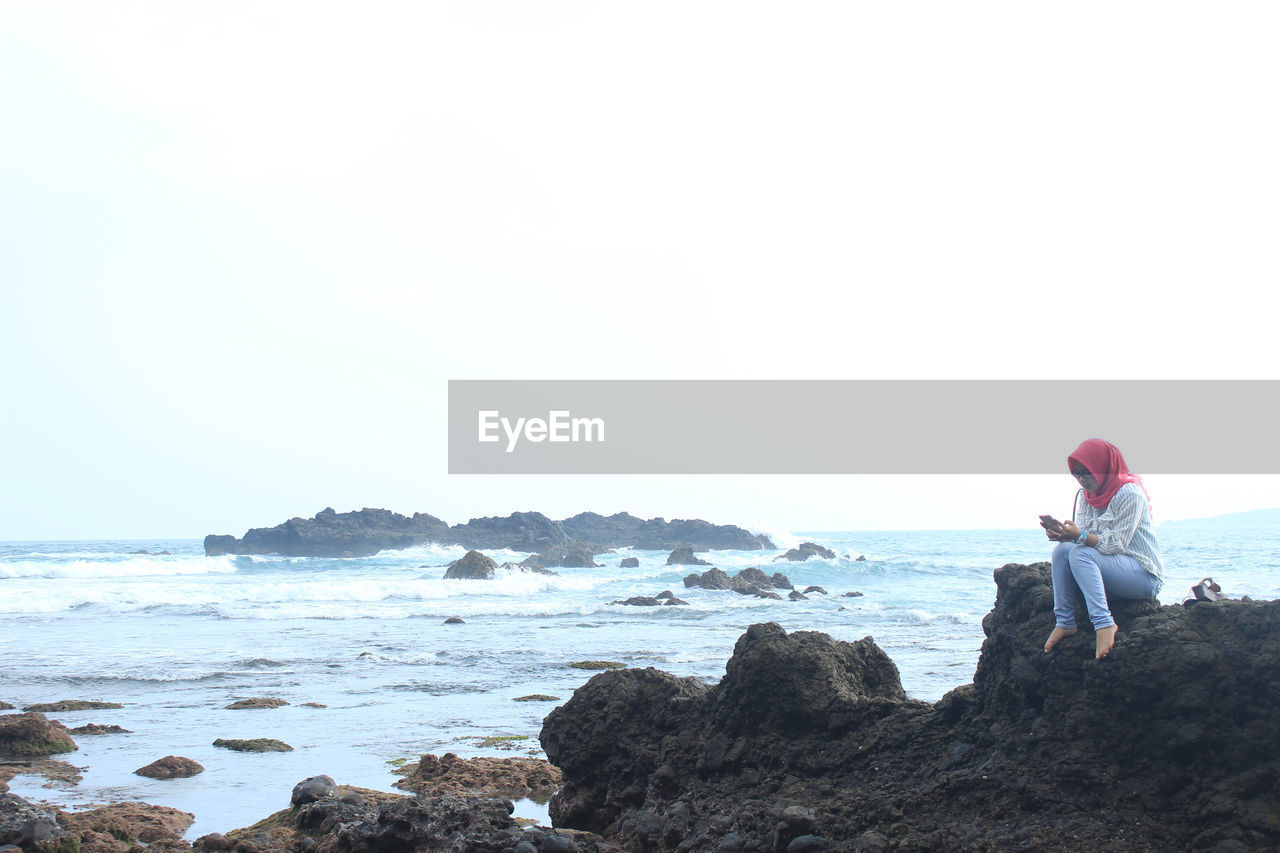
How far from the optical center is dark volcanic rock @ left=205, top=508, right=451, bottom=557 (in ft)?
228

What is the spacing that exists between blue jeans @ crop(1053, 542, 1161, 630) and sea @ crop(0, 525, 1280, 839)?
165 inches

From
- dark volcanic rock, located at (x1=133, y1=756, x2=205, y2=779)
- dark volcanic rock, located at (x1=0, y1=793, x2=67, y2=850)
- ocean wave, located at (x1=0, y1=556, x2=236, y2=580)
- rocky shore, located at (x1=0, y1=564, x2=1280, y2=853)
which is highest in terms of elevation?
rocky shore, located at (x1=0, y1=564, x2=1280, y2=853)

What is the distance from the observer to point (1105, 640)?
192 inches

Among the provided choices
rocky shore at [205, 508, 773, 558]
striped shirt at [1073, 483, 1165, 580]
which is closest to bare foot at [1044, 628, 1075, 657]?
striped shirt at [1073, 483, 1165, 580]

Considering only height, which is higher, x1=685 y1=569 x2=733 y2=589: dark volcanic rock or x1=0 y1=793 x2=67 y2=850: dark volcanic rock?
x1=0 y1=793 x2=67 y2=850: dark volcanic rock

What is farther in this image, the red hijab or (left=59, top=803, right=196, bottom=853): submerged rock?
(left=59, top=803, right=196, bottom=853): submerged rock

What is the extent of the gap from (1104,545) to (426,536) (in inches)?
2800

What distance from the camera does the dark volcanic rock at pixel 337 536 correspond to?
69.4 meters

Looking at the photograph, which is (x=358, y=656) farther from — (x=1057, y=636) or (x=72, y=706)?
(x=1057, y=636)

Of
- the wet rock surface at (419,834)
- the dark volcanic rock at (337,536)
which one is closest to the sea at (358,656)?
the wet rock surface at (419,834)

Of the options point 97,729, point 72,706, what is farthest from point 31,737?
point 72,706

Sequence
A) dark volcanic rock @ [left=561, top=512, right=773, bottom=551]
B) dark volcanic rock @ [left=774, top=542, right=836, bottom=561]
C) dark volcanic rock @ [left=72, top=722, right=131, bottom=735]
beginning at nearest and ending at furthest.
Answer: dark volcanic rock @ [left=72, top=722, right=131, bottom=735]
dark volcanic rock @ [left=774, top=542, right=836, bottom=561]
dark volcanic rock @ [left=561, top=512, right=773, bottom=551]

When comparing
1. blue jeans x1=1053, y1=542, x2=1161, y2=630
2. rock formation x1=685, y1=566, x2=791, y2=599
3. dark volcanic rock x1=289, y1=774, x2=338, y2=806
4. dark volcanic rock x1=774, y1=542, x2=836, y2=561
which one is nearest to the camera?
blue jeans x1=1053, y1=542, x2=1161, y2=630

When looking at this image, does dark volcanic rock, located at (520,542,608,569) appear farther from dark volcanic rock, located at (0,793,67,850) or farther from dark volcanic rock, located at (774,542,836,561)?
dark volcanic rock, located at (0,793,67,850)
